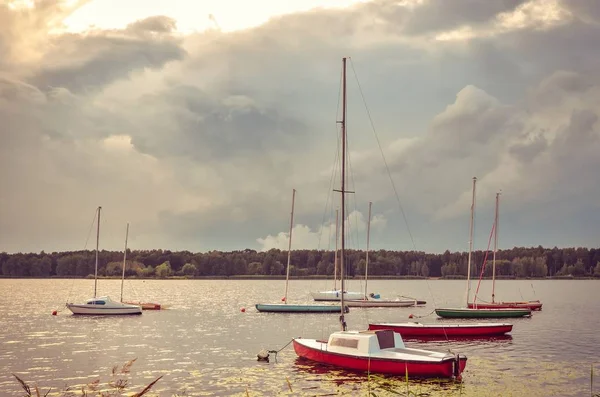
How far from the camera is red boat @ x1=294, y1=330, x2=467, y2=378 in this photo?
42.3m

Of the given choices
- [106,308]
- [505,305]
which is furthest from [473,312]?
[106,308]

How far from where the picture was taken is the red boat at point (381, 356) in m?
42.3

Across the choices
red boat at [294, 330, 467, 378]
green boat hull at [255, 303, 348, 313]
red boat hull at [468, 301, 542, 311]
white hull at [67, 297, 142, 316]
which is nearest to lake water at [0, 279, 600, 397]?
red boat at [294, 330, 467, 378]

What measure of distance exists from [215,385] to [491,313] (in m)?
59.1

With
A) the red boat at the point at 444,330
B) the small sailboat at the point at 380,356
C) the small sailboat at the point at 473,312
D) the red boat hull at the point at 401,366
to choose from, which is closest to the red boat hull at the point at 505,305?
the small sailboat at the point at 473,312

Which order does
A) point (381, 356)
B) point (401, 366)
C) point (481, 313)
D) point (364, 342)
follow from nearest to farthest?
1. point (401, 366)
2. point (381, 356)
3. point (364, 342)
4. point (481, 313)

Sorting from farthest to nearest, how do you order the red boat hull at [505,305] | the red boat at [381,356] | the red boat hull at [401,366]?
1. the red boat hull at [505,305]
2. the red boat at [381,356]
3. the red boat hull at [401,366]

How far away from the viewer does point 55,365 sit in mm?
55719

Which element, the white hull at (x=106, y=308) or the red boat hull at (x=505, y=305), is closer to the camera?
the red boat hull at (x=505, y=305)

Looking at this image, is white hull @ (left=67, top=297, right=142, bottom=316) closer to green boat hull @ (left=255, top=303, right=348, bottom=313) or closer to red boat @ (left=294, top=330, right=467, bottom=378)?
green boat hull @ (left=255, top=303, right=348, bottom=313)

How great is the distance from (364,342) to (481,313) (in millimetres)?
50948

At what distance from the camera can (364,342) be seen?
4494 centimetres

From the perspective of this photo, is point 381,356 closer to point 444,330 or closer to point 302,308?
point 444,330

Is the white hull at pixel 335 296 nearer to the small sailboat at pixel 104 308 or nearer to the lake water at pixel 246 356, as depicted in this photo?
the lake water at pixel 246 356
